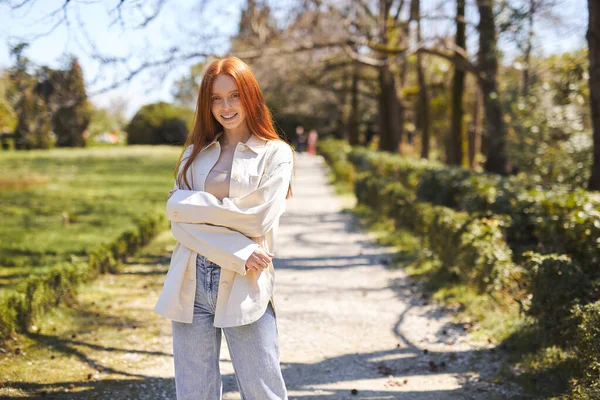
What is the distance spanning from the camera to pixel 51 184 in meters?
16.3

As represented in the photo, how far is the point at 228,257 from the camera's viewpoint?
7.93 feet

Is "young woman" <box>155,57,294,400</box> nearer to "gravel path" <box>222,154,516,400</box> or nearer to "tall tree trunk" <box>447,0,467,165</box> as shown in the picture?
"gravel path" <box>222,154,516,400</box>

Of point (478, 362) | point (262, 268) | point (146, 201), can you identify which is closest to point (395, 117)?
point (146, 201)

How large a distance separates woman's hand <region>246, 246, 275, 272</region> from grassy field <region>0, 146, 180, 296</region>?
4.09 meters

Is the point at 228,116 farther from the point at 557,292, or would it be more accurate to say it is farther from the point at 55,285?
the point at 55,285

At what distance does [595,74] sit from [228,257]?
16.7 ft

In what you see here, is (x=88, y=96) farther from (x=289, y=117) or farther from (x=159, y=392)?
(x=289, y=117)

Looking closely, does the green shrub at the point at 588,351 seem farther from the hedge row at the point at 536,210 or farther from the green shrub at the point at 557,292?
the hedge row at the point at 536,210

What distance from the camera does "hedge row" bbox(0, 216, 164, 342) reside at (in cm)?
465

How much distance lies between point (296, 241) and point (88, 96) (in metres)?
3.71

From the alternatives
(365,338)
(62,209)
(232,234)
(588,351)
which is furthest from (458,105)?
(232,234)

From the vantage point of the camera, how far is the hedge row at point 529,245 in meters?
3.66

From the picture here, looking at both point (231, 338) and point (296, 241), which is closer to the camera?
point (231, 338)

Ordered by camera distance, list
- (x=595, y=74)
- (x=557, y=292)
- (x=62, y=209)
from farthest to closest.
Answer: (x=62, y=209), (x=595, y=74), (x=557, y=292)
